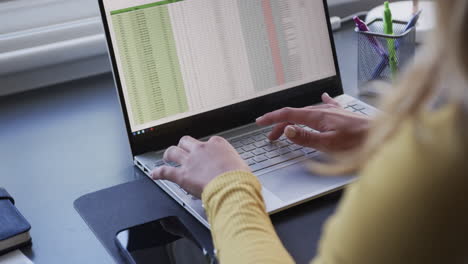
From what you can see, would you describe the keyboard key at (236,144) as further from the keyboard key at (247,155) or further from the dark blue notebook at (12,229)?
the dark blue notebook at (12,229)

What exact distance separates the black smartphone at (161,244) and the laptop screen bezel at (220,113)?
0.70ft

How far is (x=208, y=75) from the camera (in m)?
1.22

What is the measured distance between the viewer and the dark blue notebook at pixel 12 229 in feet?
3.12

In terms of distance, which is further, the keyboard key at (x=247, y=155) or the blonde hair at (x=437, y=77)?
the keyboard key at (x=247, y=155)

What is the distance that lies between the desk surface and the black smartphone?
0.04 m

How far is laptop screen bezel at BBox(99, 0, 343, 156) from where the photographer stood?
1.16 metres

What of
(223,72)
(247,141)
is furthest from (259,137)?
(223,72)

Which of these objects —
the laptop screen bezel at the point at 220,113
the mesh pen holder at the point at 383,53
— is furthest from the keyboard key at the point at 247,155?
the mesh pen holder at the point at 383,53

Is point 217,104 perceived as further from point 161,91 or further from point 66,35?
point 66,35

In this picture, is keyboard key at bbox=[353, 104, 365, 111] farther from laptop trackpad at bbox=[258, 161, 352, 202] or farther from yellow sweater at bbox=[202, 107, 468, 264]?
yellow sweater at bbox=[202, 107, 468, 264]

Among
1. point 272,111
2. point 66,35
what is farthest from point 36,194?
Result: point 66,35

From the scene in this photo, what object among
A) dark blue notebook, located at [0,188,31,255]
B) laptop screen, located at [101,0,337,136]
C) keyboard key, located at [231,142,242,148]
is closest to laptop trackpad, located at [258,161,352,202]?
keyboard key, located at [231,142,242,148]

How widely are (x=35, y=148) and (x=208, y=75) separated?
0.37 m

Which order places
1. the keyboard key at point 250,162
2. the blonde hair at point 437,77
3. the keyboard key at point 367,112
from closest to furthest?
the blonde hair at point 437,77 → the keyboard key at point 250,162 → the keyboard key at point 367,112
